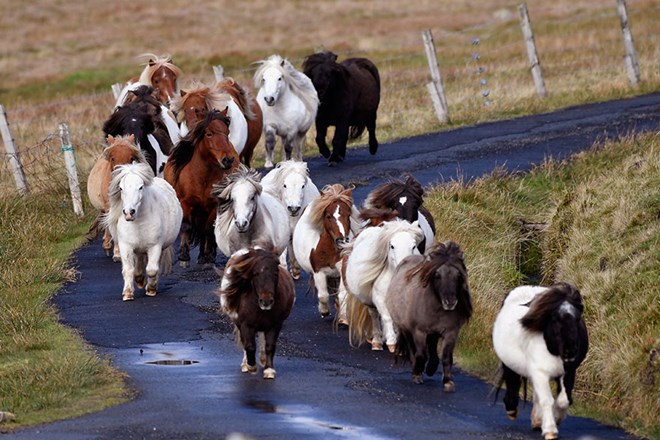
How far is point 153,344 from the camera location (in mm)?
12602

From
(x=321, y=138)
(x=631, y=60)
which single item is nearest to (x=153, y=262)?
(x=321, y=138)

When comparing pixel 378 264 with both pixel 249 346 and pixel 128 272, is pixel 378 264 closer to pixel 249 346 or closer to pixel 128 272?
pixel 249 346

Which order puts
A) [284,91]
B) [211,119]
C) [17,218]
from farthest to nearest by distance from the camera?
[284,91] → [17,218] → [211,119]

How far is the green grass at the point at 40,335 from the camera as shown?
1052cm

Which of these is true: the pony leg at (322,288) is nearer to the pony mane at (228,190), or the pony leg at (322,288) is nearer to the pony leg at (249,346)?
the pony mane at (228,190)

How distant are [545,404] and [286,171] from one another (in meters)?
6.19

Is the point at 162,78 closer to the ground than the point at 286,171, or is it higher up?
higher up

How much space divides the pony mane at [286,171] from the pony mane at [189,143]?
3.09 ft

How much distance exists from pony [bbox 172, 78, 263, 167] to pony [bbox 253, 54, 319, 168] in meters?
0.43

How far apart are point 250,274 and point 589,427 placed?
9.70 feet

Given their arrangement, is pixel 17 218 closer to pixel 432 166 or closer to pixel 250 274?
pixel 432 166

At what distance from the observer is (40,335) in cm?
1273

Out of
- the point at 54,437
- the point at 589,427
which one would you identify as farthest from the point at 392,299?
the point at 54,437

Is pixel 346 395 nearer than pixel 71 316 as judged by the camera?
Yes
